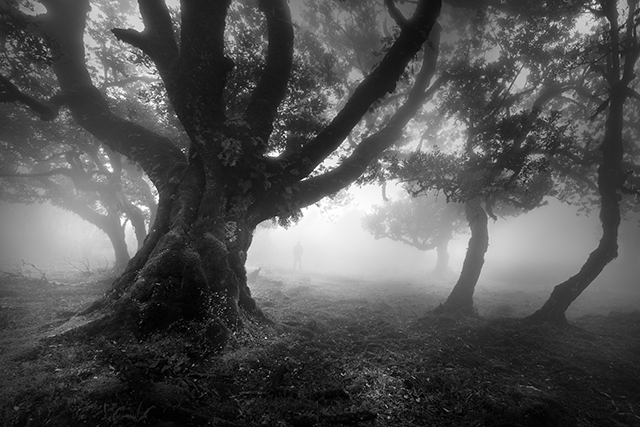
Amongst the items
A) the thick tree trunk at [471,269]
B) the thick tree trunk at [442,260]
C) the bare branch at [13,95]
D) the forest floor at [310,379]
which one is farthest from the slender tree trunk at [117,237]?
the thick tree trunk at [442,260]

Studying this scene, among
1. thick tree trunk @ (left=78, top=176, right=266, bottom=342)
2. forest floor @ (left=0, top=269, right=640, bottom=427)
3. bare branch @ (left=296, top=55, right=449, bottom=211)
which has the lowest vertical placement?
forest floor @ (left=0, top=269, right=640, bottom=427)

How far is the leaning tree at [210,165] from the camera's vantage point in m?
4.94

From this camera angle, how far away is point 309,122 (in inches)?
357

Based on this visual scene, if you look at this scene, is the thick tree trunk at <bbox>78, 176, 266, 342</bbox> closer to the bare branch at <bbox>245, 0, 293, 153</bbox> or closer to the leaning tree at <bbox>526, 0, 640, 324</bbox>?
the bare branch at <bbox>245, 0, 293, 153</bbox>

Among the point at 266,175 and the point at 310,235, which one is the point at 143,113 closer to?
the point at 266,175

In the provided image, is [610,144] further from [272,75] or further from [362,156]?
[272,75]

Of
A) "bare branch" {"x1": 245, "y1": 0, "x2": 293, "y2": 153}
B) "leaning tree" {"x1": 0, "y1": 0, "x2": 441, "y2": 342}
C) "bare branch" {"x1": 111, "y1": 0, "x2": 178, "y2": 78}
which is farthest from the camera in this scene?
"bare branch" {"x1": 245, "y1": 0, "x2": 293, "y2": 153}

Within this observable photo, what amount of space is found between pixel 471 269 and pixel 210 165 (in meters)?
12.8

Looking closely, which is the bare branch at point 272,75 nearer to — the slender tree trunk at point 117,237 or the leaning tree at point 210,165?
the leaning tree at point 210,165

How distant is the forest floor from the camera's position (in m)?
2.98

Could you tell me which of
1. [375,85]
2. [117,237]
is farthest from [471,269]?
[117,237]

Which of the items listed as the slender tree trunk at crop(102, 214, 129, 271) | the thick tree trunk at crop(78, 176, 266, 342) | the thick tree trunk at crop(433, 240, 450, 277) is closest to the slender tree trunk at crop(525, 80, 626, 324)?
the thick tree trunk at crop(78, 176, 266, 342)

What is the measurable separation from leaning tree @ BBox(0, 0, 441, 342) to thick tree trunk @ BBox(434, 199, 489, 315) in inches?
341

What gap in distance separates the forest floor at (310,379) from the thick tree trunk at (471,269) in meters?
3.72
